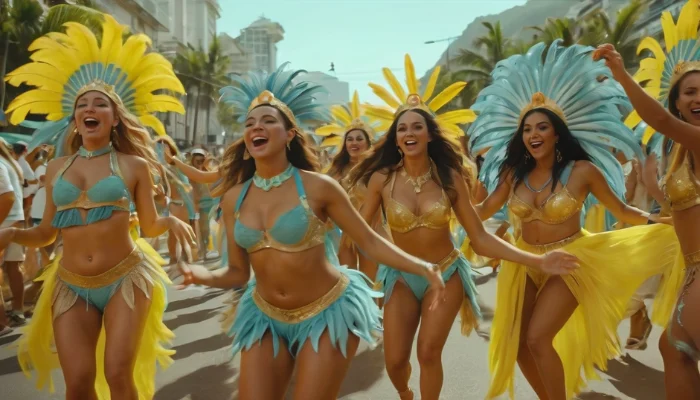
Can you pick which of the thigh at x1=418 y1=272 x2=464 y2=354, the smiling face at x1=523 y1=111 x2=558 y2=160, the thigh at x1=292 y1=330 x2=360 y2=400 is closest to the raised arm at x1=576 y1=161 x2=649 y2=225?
the smiling face at x1=523 y1=111 x2=558 y2=160

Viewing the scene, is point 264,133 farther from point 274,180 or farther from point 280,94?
point 280,94

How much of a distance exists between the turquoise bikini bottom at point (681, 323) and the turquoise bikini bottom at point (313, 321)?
1.51 m

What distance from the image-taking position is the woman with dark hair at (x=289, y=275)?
314cm

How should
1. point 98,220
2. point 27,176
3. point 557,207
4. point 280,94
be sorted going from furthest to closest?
point 27,176 → point 557,207 → point 98,220 → point 280,94

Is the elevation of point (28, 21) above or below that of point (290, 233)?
above

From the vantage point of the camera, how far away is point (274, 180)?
11.3 feet

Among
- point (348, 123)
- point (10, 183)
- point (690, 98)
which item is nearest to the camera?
point (690, 98)

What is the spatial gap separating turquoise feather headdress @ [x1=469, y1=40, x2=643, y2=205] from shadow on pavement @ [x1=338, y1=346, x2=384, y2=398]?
1968 millimetres

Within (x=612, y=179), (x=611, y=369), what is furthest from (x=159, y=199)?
(x=611, y=369)

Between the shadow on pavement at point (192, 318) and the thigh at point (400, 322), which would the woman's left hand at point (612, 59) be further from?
the shadow on pavement at point (192, 318)

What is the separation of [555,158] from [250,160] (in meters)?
2.37

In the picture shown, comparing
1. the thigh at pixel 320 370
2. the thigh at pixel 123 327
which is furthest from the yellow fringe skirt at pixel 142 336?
the thigh at pixel 320 370

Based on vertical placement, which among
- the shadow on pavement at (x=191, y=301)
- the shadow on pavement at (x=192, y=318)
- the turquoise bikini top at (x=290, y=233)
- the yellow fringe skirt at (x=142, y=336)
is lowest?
the shadow on pavement at (x=191, y=301)

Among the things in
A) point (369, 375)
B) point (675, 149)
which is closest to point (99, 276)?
point (369, 375)
